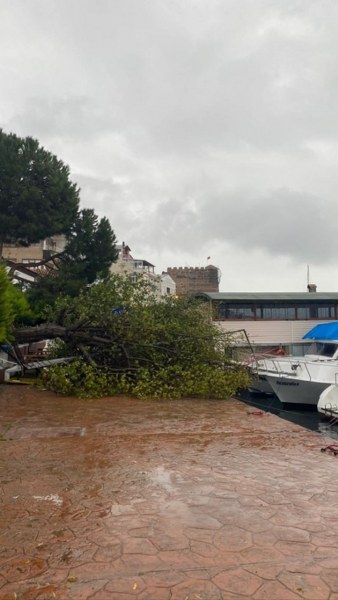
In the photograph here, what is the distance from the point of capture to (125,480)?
4.89 meters

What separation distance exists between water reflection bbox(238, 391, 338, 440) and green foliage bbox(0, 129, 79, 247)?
37.0 ft

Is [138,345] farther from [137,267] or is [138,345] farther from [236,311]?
[137,267]

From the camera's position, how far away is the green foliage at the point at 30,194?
1664 centimetres

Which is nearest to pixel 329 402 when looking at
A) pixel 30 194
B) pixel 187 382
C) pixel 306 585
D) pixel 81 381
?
pixel 187 382

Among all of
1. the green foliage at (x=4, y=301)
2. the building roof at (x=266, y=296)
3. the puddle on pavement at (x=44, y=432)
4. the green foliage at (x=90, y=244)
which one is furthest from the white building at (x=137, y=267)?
the puddle on pavement at (x=44, y=432)

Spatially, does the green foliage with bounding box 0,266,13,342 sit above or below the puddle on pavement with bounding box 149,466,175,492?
above

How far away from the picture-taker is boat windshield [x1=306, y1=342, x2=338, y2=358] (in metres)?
17.3

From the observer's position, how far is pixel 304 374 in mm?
15070

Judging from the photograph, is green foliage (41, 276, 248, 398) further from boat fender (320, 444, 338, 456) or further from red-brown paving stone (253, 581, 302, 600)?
red-brown paving stone (253, 581, 302, 600)

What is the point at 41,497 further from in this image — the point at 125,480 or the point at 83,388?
the point at 83,388

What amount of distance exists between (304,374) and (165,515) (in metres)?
12.2

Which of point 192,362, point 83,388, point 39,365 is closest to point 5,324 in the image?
point 83,388

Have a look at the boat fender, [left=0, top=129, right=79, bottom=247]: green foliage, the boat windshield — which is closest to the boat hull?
the boat windshield

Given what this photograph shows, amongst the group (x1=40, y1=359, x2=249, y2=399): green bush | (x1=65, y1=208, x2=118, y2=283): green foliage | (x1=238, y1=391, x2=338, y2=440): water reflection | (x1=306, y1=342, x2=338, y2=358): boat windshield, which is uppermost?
(x1=65, y1=208, x2=118, y2=283): green foliage
